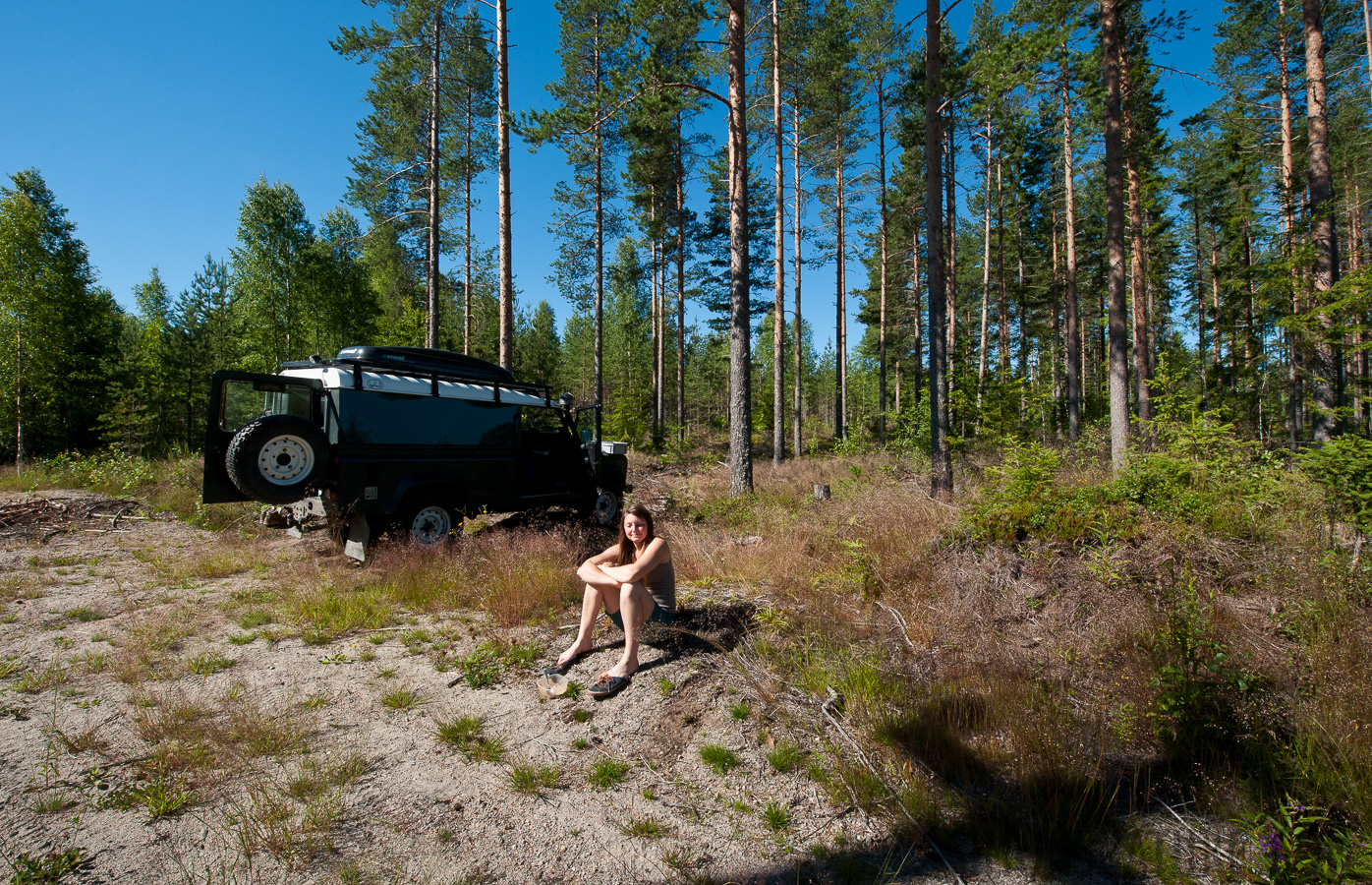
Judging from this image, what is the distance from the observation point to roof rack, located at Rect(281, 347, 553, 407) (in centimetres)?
629

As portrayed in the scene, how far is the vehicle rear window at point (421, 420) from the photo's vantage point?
6.03 metres

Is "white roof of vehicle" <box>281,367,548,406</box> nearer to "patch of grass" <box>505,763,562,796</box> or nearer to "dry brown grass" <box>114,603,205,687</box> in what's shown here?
"dry brown grass" <box>114,603,205,687</box>

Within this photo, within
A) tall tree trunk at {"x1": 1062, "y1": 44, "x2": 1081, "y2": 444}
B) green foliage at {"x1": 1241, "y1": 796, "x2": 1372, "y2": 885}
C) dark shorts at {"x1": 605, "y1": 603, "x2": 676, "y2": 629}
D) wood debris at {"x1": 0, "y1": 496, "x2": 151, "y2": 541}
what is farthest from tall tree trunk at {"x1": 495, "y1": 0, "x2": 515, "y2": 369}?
tall tree trunk at {"x1": 1062, "y1": 44, "x2": 1081, "y2": 444}

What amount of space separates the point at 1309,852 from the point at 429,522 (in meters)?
7.36

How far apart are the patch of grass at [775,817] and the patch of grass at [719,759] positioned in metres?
0.33

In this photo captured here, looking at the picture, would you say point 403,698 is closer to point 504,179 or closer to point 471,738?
point 471,738

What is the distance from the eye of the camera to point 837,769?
9.18ft

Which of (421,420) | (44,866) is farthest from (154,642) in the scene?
(421,420)

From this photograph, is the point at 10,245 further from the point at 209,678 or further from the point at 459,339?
the point at 209,678

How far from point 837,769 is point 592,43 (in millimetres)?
20577

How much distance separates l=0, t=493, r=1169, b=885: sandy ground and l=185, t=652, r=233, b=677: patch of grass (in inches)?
1.8

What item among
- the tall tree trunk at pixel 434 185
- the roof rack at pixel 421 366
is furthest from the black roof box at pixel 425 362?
the tall tree trunk at pixel 434 185

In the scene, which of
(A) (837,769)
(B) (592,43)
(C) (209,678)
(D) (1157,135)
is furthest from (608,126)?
(A) (837,769)

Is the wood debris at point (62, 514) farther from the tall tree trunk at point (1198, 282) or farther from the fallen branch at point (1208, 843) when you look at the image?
the tall tree trunk at point (1198, 282)
